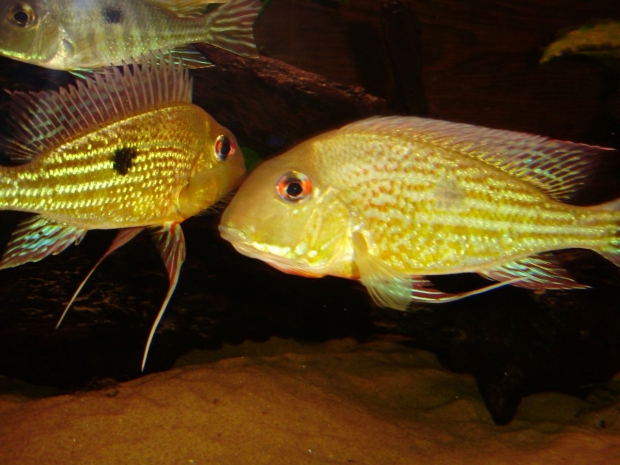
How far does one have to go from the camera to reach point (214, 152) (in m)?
2.28

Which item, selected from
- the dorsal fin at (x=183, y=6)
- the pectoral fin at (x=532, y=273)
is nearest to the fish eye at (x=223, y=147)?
Result: the dorsal fin at (x=183, y=6)

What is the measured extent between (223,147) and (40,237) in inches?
39.6

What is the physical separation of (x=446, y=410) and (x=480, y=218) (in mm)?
2271

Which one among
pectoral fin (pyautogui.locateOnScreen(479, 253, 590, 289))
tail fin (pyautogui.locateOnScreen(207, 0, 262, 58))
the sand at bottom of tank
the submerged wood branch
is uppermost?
tail fin (pyautogui.locateOnScreen(207, 0, 262, 58))

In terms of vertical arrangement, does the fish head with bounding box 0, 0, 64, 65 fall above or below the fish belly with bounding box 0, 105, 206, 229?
above

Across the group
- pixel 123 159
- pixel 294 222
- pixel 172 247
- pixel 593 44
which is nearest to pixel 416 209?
pixel 294 222

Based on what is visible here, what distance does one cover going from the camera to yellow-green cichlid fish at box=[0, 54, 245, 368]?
2078mm

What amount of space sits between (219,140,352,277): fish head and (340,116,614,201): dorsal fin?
0.32m

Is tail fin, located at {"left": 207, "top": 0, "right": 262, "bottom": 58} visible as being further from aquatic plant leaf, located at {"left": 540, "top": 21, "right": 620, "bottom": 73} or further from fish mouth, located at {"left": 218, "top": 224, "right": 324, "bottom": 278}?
aquatic plant leaf, located at {"left": 540, "top": 21, "right": 620, "bottom": 73}

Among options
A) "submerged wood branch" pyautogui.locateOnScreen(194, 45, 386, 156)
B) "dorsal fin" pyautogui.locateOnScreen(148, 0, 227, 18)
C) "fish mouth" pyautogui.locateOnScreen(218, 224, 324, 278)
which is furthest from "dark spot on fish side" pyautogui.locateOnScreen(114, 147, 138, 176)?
"submerged wood branch" pyautogui.locateOnScreen(194, 45, 386, 156)

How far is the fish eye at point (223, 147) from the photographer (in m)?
2.28

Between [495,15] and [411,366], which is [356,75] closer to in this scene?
[495,15]

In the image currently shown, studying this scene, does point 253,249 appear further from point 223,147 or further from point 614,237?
point 614,237

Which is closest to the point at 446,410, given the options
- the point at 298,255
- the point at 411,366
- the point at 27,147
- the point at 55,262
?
the point at 411,366
